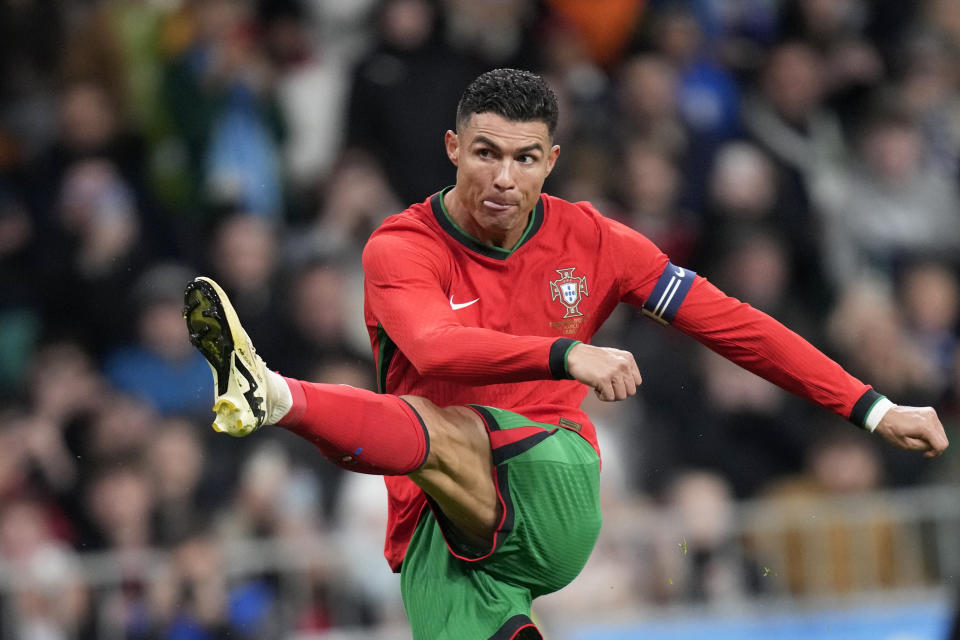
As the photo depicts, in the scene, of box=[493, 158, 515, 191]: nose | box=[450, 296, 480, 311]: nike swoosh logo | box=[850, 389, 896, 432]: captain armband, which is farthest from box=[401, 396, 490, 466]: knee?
box=[850, 389, 896, 432]: captain armband

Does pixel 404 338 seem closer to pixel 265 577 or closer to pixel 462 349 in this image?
pixel 462 349

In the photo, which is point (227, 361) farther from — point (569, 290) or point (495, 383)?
point (569, 290)

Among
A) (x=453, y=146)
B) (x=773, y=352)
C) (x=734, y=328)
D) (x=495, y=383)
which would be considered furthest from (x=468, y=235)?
(x=773, y=352)

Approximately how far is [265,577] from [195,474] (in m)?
0.74

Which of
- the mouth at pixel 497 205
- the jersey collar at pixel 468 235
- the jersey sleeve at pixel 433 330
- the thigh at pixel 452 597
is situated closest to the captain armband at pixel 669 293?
the jersey collar at pixel 468 235

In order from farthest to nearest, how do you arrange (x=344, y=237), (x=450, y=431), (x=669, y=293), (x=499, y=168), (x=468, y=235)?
(x=344, y=237) → (x=669, y=293) → (x=468, y=235) → (x=499, y=168) → (x=450, y=431)

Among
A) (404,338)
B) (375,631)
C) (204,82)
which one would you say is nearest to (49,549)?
(375,631)

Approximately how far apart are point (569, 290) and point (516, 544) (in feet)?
2.78

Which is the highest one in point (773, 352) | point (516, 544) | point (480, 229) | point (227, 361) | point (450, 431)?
point (480, 229)

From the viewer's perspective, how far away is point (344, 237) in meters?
9.38

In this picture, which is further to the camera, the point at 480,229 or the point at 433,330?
the point at 480,229

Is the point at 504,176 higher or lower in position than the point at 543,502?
higher

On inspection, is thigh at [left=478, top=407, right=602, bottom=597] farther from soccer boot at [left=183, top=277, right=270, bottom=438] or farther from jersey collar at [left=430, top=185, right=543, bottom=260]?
soccer boot at [left=183, top=277, right=270, bottom=438]

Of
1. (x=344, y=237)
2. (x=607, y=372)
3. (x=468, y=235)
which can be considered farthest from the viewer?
(x=344, y=237)
